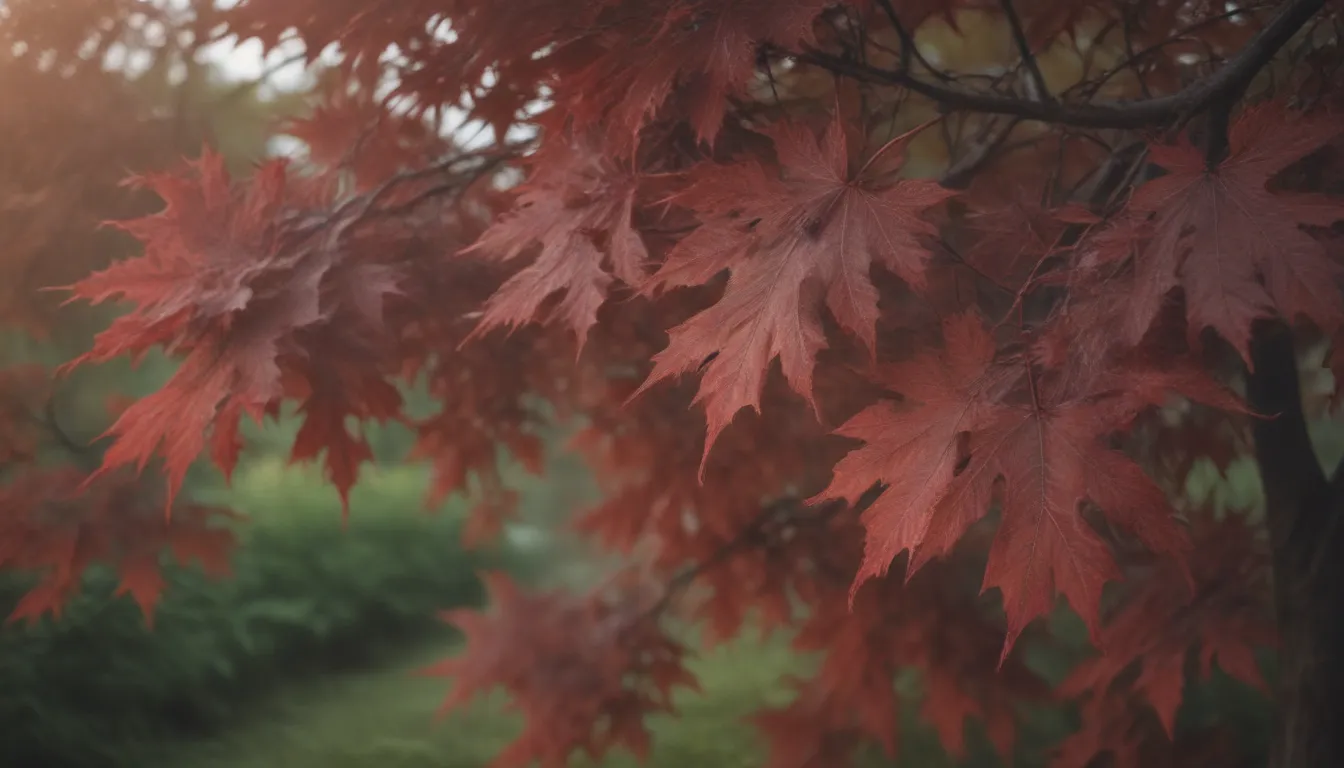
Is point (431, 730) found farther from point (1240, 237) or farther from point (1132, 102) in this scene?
point (1240, 237)

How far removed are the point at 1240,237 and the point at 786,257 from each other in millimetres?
473

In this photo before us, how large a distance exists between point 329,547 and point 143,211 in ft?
13.2

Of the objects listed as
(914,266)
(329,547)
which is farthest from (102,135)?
(329,547)

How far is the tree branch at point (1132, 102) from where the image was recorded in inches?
49.5

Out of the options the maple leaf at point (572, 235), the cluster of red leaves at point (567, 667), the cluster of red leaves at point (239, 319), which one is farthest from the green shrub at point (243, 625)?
the maple leaf at point (572, 235)

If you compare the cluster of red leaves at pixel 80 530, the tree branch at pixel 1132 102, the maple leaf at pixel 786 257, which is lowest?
the maple leaf at pixel 786 257

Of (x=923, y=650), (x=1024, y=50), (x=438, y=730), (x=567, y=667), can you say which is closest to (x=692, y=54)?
(x=1024, y=50)

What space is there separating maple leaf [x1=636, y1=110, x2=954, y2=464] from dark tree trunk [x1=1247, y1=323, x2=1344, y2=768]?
3.75 feet

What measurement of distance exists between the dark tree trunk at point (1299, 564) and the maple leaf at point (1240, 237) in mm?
947

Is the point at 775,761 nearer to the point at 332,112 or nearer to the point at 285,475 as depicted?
the point at 332,112

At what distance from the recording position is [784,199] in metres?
1.16

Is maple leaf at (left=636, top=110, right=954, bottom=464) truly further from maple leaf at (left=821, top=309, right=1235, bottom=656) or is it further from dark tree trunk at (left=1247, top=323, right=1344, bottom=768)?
dark tree trunk at (left=1247, top=323, right=1344, bottom=768)

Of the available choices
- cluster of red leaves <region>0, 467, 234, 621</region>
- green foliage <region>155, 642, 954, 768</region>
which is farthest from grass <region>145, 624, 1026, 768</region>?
cluster of red leaves <region>0, 467, 234, 621</region>

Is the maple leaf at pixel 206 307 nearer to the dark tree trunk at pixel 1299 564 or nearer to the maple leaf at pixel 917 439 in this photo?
the maple leaf at pixel 917 439
